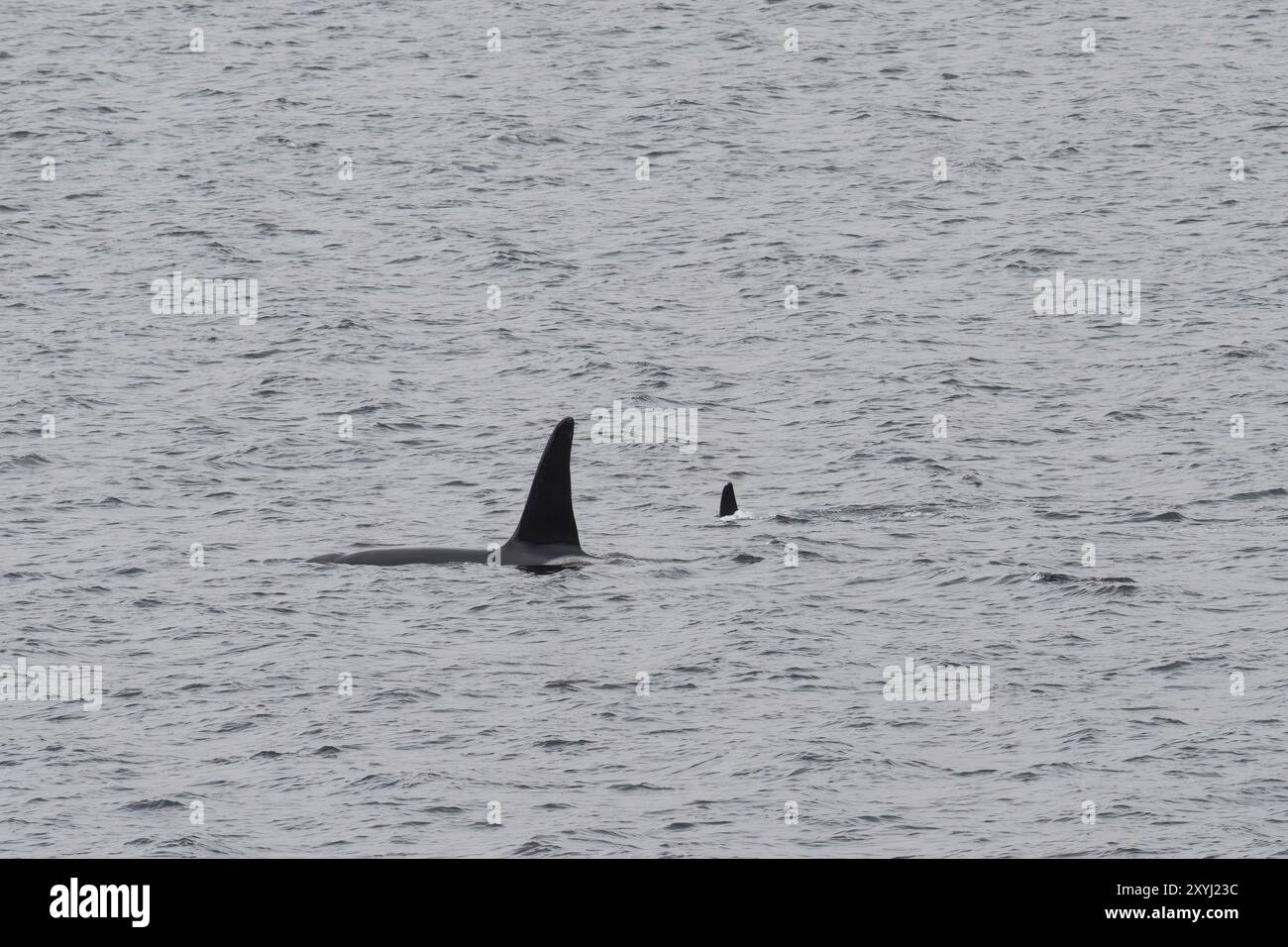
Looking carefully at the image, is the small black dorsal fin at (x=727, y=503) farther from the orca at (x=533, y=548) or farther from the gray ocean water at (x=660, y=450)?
the orca at (x=533, y=548)

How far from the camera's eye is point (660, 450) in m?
38.7

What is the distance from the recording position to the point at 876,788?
A: 2047 cm

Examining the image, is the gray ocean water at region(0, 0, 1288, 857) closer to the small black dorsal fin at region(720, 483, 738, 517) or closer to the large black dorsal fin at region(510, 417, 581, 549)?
the small black dorsal fin at region(720, 483, 738, 517)

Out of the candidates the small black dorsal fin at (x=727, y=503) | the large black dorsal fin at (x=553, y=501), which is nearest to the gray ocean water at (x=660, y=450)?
the small black dorsal fin at (x=727, y=503)

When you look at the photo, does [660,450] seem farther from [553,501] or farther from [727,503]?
[553,501]

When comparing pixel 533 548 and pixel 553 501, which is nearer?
pixel 553 501

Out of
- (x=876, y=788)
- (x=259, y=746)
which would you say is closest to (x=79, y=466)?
(x=259, y=746)

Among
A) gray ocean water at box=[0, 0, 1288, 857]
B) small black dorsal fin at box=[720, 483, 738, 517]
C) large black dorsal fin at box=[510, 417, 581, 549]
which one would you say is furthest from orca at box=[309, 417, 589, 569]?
small black dorsal fin at box=[720, 483, 738, 517]

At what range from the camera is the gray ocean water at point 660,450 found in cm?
2084

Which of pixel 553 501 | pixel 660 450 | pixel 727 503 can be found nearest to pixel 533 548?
pixel 553 501

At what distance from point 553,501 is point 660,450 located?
32.3ft

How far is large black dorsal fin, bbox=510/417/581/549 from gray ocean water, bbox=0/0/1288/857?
0.66 metres
